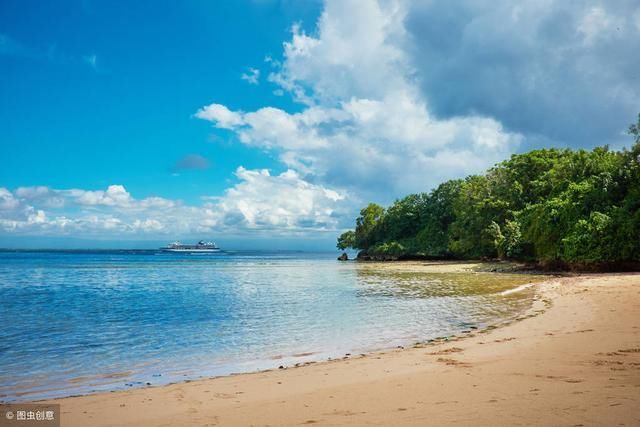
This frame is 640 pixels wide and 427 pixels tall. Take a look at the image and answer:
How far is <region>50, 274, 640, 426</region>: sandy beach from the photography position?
5.69 m

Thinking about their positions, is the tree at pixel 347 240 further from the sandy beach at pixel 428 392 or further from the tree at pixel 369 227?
the sandy beach at pixel 428 392

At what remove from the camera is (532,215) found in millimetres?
45000

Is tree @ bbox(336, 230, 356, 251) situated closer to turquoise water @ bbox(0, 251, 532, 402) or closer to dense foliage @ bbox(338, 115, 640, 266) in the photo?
dense foliage @ bbox(338, 115, 640, 266)

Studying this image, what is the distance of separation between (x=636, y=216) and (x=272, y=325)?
33167mm

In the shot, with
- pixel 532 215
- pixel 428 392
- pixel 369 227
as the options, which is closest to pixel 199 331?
pixel 428 392

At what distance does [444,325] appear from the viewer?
14.9m

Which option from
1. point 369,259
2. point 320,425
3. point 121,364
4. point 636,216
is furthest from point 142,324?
point 369,259

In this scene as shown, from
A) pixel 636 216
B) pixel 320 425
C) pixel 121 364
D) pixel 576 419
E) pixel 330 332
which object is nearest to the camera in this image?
pixel 576 419

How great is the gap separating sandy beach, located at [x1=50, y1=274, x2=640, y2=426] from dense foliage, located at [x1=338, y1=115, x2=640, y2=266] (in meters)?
30.0

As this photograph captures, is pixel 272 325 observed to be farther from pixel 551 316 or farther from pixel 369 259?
pixel 369 259

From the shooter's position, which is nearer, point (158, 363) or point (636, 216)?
point (158, 363)

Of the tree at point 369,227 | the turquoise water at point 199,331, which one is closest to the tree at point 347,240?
the tree at point 369,227

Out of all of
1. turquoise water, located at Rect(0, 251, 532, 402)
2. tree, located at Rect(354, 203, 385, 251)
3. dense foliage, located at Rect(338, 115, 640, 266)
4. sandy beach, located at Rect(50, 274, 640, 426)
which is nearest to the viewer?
sandy beach, located at Rect(50, 274, 640, 426)

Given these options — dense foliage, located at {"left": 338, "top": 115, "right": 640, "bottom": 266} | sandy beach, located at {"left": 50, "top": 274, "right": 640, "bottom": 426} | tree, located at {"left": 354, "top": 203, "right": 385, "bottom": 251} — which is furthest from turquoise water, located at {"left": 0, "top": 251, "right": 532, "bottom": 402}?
tree, located at {"left": 354, "top": 203, "right": 385, "bottom": 251}
